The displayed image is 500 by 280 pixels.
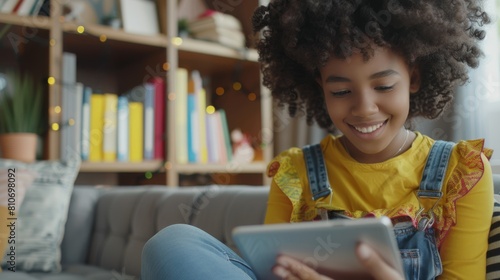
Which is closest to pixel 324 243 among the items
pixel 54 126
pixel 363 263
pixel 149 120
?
pixel 363 263

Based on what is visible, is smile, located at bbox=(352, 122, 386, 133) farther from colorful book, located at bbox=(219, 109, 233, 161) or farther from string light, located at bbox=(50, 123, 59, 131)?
colorful book, located at bbox=(219, 109, 233, 161)

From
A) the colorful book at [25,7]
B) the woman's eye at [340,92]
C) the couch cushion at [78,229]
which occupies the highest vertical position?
the colorful book at [25,7]

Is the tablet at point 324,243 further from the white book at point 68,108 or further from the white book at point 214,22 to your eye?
the white book at point 214,22

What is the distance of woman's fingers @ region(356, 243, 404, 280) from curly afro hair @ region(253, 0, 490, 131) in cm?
33

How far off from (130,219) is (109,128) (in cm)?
54

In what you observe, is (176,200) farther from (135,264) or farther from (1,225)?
(1,225)

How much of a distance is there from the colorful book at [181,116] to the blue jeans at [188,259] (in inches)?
50.8

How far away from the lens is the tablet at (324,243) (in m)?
0.63

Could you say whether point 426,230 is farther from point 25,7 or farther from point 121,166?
point 25,7

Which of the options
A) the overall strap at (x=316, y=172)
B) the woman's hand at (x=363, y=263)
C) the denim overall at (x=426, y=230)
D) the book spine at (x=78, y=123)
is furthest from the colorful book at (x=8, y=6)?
the woman's hand at (x=363, y=263)

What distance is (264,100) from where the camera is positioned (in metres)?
2.35

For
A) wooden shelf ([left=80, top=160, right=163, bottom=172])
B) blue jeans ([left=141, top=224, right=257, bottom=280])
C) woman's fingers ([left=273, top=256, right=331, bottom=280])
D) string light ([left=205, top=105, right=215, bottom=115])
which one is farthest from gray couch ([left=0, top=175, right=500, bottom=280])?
string light ([left=205, top=105, right=215, bottom=115])

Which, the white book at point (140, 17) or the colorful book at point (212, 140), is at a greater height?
the white book at point (140, 17)

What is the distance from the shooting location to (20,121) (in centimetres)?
186
